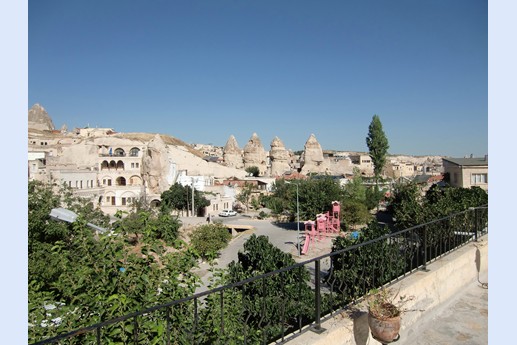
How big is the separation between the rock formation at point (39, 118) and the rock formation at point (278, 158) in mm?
61686

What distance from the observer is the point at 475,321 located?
4.14 meters

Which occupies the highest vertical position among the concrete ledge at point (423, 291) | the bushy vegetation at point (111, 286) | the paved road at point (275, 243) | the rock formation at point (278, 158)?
the rock formation at point (278, 158)

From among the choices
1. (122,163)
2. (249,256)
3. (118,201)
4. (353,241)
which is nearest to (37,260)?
(249,256)

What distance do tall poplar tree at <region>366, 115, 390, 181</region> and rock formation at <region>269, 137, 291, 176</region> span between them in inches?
1388

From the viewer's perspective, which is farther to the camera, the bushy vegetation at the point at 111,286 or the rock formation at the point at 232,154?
the rock formation at the point at 232,154

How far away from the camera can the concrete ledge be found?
3.13m

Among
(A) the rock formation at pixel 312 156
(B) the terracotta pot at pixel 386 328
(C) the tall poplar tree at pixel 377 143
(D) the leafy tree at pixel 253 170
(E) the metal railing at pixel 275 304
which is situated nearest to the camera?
(E) the metal railing at pixel 275 304

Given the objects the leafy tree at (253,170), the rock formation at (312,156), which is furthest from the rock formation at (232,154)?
the rock formation at (312,156)

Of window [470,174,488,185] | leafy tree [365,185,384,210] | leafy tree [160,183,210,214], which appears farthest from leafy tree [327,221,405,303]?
leafy tree [160,183,210,214]

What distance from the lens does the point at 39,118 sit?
327 ft

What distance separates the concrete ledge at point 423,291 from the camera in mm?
3127

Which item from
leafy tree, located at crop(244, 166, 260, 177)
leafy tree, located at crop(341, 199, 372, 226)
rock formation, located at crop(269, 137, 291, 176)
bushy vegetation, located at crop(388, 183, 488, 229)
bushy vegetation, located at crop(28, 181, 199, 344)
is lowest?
leafy tree, located at crop(341, 199, 372, 226)

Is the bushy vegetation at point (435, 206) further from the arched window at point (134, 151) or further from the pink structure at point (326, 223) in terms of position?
the arched window at point (134, 151)

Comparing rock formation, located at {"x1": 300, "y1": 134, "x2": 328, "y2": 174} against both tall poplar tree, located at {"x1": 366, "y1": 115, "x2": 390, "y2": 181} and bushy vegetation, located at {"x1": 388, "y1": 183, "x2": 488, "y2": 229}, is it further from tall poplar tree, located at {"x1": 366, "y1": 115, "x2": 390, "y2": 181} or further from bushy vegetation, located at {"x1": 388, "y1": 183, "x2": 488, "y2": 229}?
bushy vegetation, located at {"x1": 388, "y1": 183, "x2": 488, "y2": 229}
